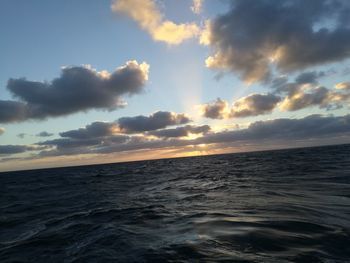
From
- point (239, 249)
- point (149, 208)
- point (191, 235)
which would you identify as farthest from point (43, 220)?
point (239, 249)

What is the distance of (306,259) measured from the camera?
285 inches

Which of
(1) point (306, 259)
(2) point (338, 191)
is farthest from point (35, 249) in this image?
(2) point (338, 191)

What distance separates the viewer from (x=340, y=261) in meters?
7.08

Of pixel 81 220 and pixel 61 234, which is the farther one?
pixel 81 220

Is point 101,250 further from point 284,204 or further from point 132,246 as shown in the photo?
point 284,204

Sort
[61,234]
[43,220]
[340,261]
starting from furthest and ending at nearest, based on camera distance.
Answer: [43,220] → [61,234] → [340,261]

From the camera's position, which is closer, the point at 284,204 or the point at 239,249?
the point at 239,249

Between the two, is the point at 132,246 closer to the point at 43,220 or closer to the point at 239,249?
the point at 239,249

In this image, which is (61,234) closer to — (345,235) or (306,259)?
(306,259)

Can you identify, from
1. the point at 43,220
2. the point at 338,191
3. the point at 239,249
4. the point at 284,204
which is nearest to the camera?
the point at 239,249

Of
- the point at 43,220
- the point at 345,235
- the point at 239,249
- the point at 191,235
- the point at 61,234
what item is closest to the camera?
the point at 239,249

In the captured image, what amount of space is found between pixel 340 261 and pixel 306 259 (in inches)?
32.0

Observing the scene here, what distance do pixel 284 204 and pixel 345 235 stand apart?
231 inches

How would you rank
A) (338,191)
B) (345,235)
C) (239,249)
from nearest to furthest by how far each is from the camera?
1. (239,249)
2. (345,235)
3. (338,191)
